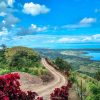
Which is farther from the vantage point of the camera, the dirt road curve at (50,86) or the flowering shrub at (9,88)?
the dirt road curve at (50,86)

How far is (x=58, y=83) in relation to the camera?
153ft

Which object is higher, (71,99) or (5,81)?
(5,81)

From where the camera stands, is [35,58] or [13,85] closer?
[13,85]

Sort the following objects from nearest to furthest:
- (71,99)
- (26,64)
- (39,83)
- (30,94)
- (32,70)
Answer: (30,94) < (71,99) < (39,83) < (32,70) < (26,64)

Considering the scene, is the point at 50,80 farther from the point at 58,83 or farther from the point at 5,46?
the point at 5,46

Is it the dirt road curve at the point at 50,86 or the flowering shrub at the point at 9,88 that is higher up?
the flowering shrub at the point at 9,88

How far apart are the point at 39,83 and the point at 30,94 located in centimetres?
3127

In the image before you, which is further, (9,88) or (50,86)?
(50,86)

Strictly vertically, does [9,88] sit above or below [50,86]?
above

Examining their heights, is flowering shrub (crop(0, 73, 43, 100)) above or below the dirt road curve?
above

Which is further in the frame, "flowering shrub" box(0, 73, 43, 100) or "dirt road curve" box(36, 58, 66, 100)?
"dirt road curve" box(36, 58, 66, 100)

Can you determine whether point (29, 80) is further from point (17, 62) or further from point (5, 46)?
point (5, 46)

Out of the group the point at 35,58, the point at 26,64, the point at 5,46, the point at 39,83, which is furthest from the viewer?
the point at 5,46

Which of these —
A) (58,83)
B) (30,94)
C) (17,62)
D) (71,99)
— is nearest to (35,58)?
(17,62)
